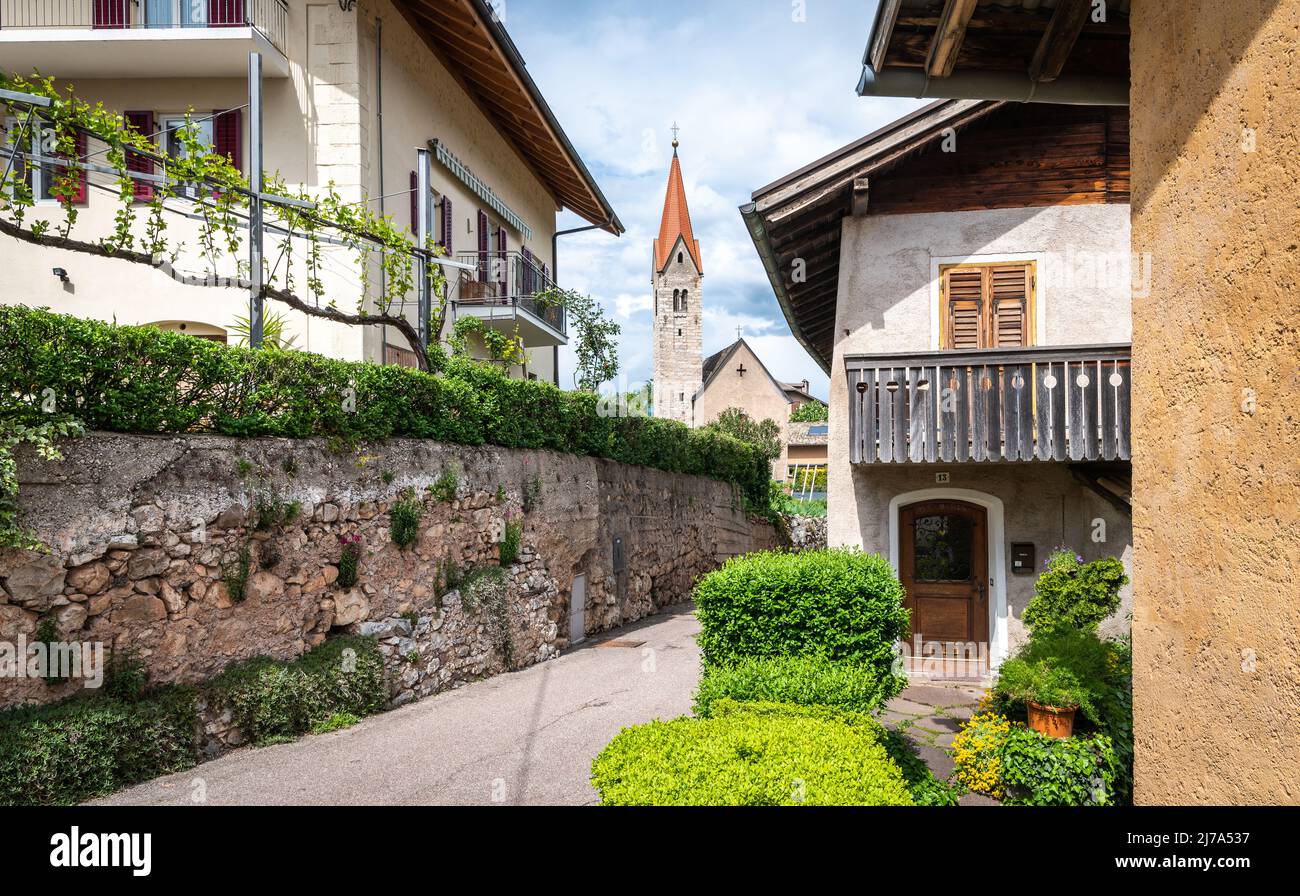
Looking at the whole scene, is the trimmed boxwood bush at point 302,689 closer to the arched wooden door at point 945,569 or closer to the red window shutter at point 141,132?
the arched wooden door at point 945,569

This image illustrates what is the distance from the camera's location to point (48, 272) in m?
12.1

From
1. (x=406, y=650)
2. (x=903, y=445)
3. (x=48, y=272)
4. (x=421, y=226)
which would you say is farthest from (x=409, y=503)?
(x=48, y=272)

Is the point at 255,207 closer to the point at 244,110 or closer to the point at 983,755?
the point at 244,110

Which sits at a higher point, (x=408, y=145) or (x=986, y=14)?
(x=408, y=145)

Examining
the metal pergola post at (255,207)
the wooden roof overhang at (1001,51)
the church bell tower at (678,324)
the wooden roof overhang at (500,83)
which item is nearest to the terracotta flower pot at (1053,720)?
the wooden roof overhang at (1001,51)

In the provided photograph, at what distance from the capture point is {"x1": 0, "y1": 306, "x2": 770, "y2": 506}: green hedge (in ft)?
20.6

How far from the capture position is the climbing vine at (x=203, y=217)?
8.52m

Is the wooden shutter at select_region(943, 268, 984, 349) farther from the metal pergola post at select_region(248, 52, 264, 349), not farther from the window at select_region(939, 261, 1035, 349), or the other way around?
the metal pergola post at select_region(248, 52, 264, 349)

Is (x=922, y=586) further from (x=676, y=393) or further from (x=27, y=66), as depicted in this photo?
(x=676, y=393)

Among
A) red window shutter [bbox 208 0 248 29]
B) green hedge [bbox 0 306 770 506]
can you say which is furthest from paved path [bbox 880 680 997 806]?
red window shutter [bbox 208 0 248 29]

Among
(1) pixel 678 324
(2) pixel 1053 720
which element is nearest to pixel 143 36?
(2) pixel 1053 720

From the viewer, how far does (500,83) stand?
16.0m
